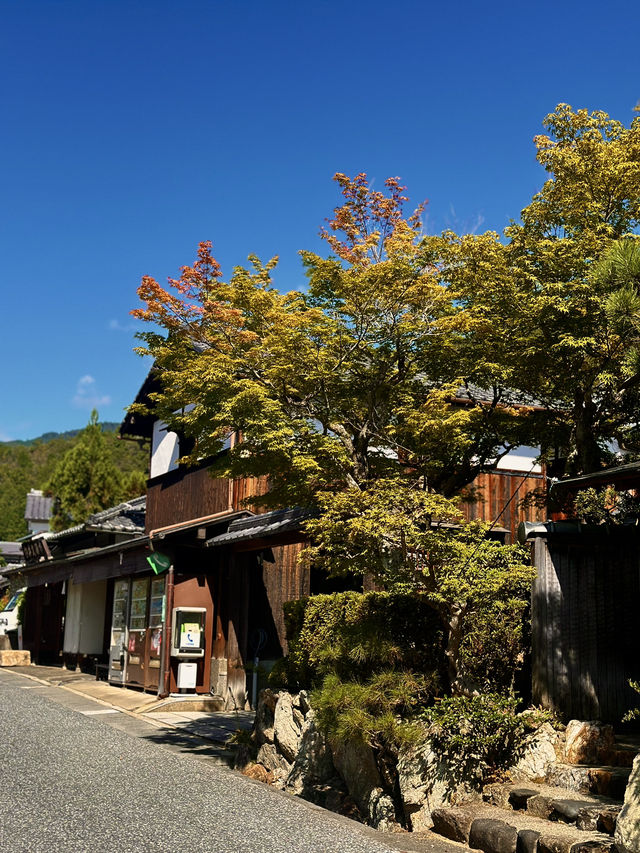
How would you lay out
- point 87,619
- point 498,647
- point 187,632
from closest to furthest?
point 498,647
point 187,632
point 87,619

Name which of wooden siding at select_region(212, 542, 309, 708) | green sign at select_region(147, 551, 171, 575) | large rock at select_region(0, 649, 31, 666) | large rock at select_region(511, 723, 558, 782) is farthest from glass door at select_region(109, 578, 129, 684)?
large rock at select_region(511, 723, 558, 782)

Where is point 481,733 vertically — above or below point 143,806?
above

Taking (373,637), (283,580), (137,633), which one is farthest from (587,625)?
→ (137,633)

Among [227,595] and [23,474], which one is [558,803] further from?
[23,474]

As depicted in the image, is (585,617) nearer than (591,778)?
No

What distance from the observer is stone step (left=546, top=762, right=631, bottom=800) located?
295 inches

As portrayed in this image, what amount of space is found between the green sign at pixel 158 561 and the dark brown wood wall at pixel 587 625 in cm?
964

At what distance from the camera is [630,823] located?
6094 millimetres

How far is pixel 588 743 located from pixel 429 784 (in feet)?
5.55

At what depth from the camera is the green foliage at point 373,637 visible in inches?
381

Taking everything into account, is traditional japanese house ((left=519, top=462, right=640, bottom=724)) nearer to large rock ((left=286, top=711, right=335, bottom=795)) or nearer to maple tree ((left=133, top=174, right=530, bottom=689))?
maple tree ((left=133, top=174, right=530, bottom=689))

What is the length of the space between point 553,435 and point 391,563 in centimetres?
404

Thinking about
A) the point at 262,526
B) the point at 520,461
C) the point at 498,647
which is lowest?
the point at 498,647

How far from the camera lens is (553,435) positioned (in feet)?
40.2
